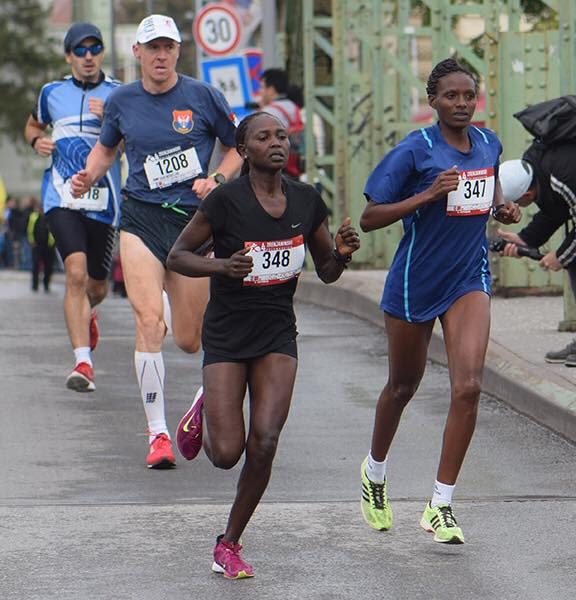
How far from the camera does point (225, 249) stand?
7.18m

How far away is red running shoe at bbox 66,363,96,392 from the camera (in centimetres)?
1170

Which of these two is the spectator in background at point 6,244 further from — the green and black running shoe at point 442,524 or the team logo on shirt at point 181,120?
the green and black running shoe at point 442,524

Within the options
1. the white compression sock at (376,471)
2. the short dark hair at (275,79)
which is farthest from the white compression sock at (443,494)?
the short dark hair at (275,79)

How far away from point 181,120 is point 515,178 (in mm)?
1627

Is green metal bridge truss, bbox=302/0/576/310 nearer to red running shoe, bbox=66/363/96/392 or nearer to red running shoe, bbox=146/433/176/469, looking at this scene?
red running shoe, bbox=66/363/96/392

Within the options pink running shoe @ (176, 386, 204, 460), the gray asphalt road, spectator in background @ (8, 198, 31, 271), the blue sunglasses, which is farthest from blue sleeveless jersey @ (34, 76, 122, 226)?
spectator in background @ (8, 198, 31, 271)

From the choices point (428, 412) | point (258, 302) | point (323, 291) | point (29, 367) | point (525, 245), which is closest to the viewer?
point (258, 302)

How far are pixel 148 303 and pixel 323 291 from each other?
9.72 meters

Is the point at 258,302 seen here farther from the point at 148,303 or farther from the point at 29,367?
the point at 29,367

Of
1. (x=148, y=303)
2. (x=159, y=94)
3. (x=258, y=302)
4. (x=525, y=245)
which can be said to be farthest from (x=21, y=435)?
(x=258, y=302)

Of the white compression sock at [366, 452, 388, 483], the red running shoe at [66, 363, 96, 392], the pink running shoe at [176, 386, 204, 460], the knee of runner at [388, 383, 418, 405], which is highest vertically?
the knee of runner at [388, 383, 418, 405]

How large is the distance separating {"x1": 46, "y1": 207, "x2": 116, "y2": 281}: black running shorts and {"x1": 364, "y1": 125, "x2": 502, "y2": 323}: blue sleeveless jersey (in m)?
4.21

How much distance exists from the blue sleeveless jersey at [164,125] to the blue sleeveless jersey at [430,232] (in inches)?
85.1

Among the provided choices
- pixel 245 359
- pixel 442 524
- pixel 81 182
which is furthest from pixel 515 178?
pixel 245 359
